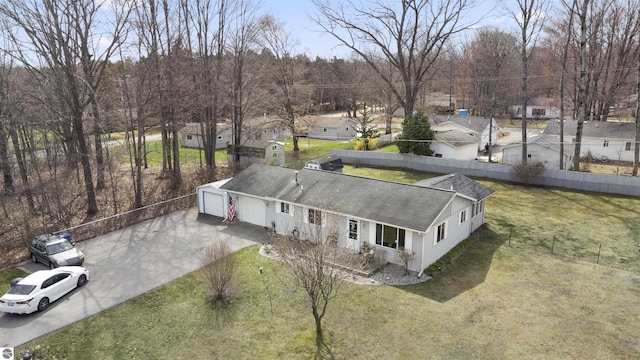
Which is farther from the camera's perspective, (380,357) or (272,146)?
(272,146)

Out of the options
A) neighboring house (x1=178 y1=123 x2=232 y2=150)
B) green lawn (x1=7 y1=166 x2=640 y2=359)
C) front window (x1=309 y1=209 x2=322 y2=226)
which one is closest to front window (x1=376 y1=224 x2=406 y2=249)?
green lawn (x1=7 y1=166 x2=640 y2=359)

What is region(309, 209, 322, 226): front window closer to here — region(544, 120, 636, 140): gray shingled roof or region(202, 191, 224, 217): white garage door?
region(202, 191, 224, 217): white garage door

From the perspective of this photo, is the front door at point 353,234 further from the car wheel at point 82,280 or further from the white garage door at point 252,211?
the car wheel at point 82,280

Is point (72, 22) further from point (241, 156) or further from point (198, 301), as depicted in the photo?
point (198, 301)

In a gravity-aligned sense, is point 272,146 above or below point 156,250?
above

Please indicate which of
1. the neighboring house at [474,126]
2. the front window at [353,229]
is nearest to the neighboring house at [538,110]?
the neighboring house at [474,126]

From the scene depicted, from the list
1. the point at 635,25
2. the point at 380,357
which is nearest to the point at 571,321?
the point at 380,357
